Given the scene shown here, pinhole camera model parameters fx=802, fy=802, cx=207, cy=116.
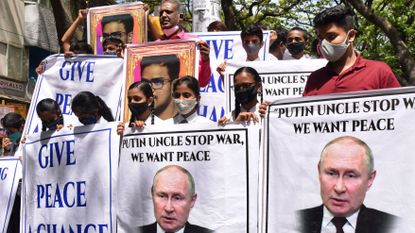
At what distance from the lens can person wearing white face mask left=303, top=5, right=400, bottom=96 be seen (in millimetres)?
4719

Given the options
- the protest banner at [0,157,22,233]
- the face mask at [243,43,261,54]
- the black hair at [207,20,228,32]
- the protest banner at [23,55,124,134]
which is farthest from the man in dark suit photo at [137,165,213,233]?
the black hair at [207,20,228,32]

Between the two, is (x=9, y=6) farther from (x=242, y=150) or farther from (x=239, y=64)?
(x=242, y=150)

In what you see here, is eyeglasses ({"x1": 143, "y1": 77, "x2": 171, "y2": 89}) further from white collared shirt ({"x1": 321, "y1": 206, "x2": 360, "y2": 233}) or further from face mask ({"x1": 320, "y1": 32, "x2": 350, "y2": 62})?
white collared shirt ({"x1": 321, "y1": 206, "x2": 360, "y2": 233})

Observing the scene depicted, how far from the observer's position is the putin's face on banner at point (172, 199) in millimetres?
5074

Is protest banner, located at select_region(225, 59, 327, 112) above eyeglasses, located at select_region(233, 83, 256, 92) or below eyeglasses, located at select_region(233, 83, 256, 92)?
above

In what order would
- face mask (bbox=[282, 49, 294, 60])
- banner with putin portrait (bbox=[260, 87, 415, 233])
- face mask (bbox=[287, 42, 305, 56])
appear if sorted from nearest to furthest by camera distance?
banner with putin portrait (bbox=[260, 87, 415, 233]) → face mask (bbox=[287, 42, 305, 56]) → face mask (bbox=[282, 49, 294, 60])

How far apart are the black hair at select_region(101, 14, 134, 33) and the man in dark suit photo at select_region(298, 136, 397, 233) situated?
3876 millimetres

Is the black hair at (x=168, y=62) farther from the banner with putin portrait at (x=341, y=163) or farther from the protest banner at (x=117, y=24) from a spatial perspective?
the banner with putin portrait at (x=341, y=163)

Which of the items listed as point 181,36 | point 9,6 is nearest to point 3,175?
point 181,36

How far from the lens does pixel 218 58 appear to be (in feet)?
27.1

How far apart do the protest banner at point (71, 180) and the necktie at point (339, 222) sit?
1808 millimetres

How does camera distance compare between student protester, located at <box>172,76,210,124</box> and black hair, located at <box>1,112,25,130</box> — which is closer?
student protester, located at <box>172,76,210,124</box>

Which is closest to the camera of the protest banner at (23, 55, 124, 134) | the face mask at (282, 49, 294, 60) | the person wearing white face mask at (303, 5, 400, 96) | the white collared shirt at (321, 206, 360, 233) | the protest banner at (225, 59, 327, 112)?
the white collared shirt at (321, 206, 360, 233)

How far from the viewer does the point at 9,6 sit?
26.7 meters
